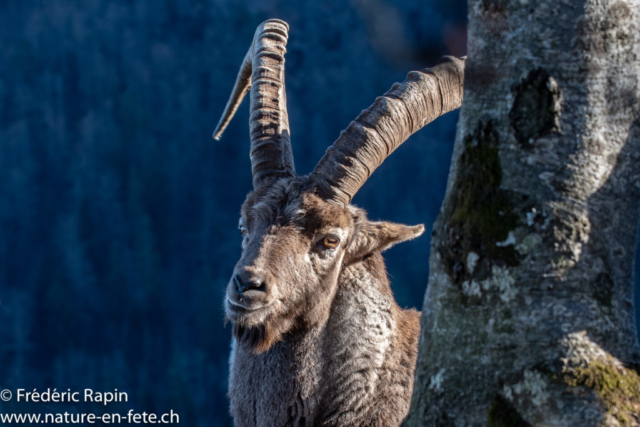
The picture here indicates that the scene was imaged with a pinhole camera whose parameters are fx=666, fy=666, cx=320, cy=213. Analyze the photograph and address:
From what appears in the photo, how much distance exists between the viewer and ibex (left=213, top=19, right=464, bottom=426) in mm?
3654

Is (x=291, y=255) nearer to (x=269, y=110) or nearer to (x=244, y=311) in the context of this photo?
(x=244, y=311)

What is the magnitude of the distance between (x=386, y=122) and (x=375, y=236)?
2.31 feet

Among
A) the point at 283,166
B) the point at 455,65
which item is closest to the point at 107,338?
the point at 283,166

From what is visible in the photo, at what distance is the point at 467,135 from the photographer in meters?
2.25

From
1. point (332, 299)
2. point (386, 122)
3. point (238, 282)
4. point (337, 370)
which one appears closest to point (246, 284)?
point (238, 282)

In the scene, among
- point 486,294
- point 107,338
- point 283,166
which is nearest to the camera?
point 486,294

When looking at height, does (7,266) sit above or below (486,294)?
above

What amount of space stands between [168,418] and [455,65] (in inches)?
229

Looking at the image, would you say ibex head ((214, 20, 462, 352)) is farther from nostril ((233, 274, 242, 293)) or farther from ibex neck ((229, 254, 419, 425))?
ibex neck ((229, 254, 419, 425))

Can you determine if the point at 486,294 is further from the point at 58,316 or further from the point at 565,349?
the point at 58,316

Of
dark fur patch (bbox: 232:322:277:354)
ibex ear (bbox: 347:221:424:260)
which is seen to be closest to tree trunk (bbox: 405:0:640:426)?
dark fur patch (bbox: 232:322:277:354)

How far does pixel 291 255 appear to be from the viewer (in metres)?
3.57

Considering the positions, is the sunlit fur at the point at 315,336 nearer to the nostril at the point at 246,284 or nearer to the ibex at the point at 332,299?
the ibex at the point at 332,299

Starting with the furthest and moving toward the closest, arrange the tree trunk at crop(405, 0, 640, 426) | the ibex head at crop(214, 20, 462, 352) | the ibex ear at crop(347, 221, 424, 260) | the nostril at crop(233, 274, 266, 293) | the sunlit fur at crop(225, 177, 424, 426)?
the ibex ear at crop(347, 221, 424, 260), the sunlit fur at crop(225, 177, 424, 426), the ibex head at crop(214, 20, 462, 352), the nostril at crop(233, 274, 266, 293), the tree trunk at crop(405, 0, 640, 426)
